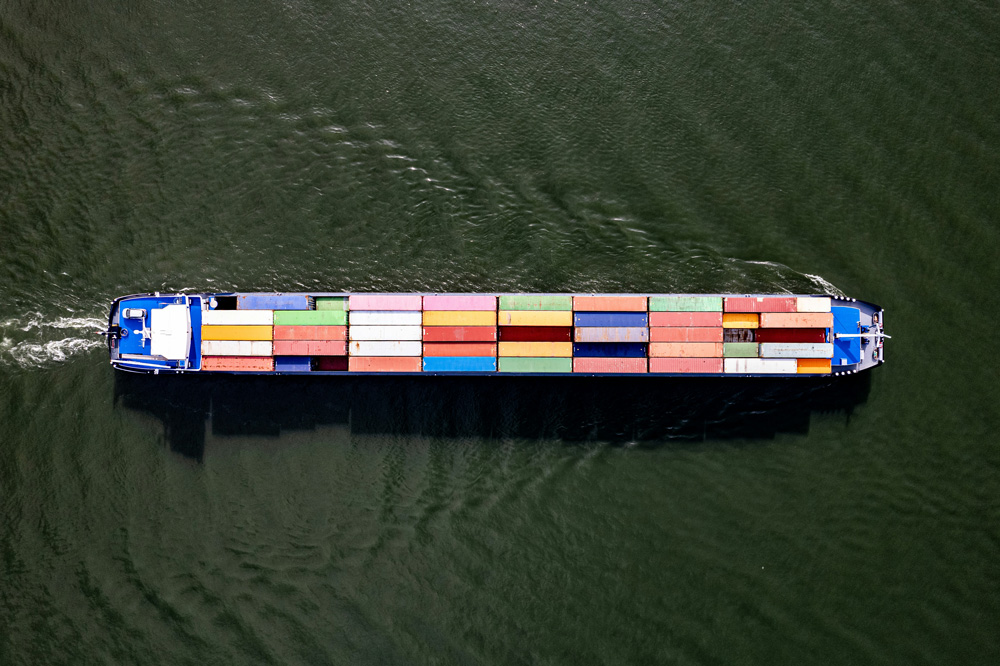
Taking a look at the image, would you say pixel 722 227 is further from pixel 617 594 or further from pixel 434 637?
pixel 434 637

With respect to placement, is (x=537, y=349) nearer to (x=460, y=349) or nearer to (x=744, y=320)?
(x=460, y=349)

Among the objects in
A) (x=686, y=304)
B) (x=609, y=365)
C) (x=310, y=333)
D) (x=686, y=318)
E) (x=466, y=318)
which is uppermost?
(x=686, y=304)

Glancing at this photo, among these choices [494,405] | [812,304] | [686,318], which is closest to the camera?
[812,304]

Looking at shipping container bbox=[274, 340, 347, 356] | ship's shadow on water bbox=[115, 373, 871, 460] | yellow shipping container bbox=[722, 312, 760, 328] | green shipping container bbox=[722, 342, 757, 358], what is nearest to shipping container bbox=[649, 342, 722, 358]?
green shipping container bbox=[722, 342, 757, 358]

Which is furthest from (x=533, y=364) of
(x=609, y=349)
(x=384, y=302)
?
(x=384, y=302)

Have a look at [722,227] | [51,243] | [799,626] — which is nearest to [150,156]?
[51,243]
